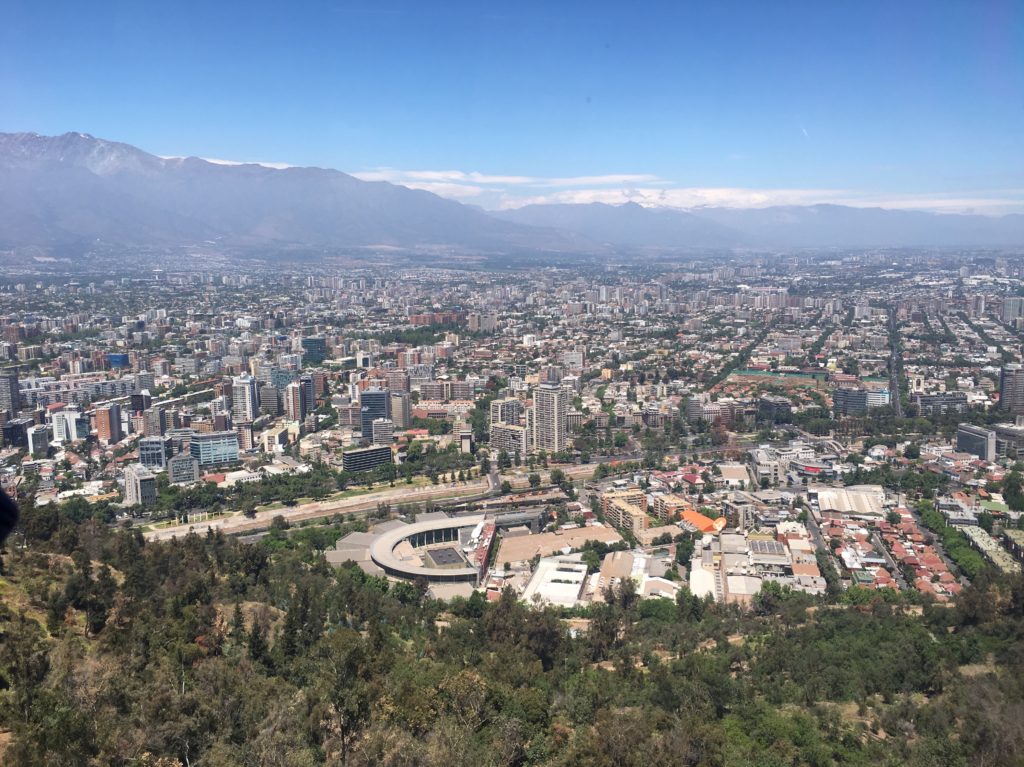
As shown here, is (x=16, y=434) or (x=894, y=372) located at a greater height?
(x=894, y=372)

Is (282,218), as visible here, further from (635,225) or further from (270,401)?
(270,401)

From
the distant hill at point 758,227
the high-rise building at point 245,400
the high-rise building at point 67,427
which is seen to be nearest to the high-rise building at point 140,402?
the high-rise building at point 67,427

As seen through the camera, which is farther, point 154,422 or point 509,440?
point 154,422

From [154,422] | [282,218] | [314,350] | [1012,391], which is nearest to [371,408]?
[154,422]

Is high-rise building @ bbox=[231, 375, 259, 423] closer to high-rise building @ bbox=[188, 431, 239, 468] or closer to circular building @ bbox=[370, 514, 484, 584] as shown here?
high-rise building @ bbox=[188, 431, 239, 468]

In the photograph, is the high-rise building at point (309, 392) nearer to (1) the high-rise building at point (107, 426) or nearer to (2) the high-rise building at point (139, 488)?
(1) the high-rise building at point (107, 426)

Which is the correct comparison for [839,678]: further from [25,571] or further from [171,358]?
[171,358]

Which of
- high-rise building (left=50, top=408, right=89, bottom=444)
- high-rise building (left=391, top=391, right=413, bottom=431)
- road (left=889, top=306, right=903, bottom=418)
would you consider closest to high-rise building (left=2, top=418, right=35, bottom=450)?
high-rise building (left=50, top=408, right=89, bottom=444)
